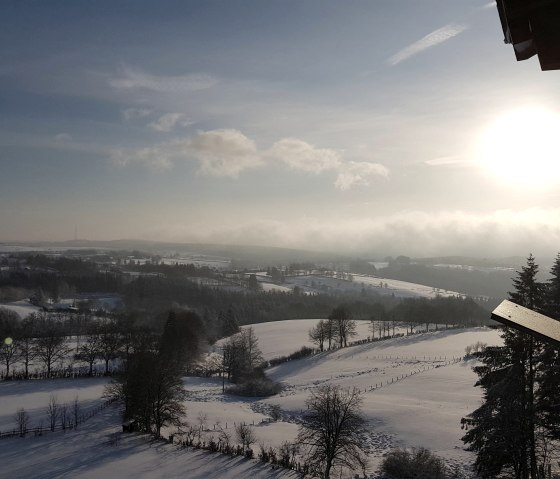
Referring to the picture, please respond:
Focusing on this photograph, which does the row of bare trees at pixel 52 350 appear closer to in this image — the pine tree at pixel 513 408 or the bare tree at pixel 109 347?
the bare tree at pixel 109 347

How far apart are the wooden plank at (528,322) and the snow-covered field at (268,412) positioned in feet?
78.5

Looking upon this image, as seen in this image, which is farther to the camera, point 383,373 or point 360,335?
point 360,335

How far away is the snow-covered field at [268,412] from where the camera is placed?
25.4m

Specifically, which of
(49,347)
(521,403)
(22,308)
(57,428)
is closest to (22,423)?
(57,428)

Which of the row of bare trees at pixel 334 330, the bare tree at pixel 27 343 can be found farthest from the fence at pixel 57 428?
the row of bare trees at pixel 334 330

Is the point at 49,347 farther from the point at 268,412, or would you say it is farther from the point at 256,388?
the point at 268,412

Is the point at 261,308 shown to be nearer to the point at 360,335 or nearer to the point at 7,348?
the point at 360,335

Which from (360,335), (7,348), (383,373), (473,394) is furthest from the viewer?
(360,335)

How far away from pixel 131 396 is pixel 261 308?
98.4 meters

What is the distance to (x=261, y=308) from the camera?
131 metres

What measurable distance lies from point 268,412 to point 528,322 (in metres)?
40.1

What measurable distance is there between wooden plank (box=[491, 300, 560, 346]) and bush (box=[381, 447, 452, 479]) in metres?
21.2

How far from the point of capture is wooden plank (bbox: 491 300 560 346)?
11.6 feet

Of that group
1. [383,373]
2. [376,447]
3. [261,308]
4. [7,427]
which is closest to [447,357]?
[383,373]
